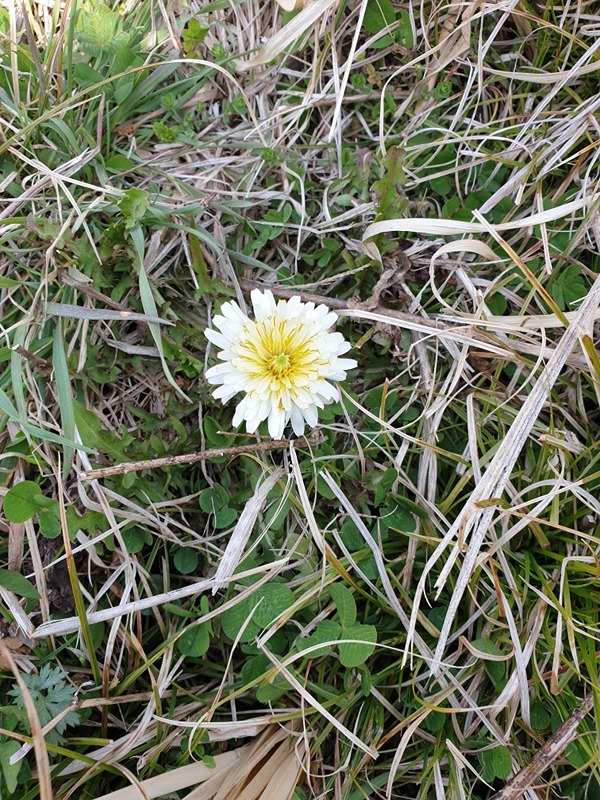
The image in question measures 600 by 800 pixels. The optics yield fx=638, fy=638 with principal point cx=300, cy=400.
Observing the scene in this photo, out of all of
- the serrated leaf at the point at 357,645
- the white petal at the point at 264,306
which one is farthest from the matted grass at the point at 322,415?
the white petal at the point at 264,306

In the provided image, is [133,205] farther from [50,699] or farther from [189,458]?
[50,699]

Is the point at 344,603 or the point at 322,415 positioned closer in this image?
the point at 344,603

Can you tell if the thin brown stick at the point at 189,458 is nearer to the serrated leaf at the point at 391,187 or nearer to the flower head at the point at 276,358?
the flower head at the point at 276,358

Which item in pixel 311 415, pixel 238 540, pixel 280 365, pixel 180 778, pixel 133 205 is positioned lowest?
pixel 180 778

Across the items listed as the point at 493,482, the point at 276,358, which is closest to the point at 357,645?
the point at 493,482

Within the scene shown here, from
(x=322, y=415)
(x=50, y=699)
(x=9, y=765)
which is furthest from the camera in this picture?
(x=322, y=415)

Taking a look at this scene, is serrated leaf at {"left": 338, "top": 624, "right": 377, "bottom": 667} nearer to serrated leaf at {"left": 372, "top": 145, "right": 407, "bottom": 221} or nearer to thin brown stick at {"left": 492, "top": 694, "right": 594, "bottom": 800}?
thin brown stick at {"left": 492, "top": 694, "right": 594, "bottom": 800}

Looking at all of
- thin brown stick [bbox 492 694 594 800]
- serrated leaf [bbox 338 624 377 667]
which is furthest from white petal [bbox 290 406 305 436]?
thin brown stick [bbox 492 694 594 800]
